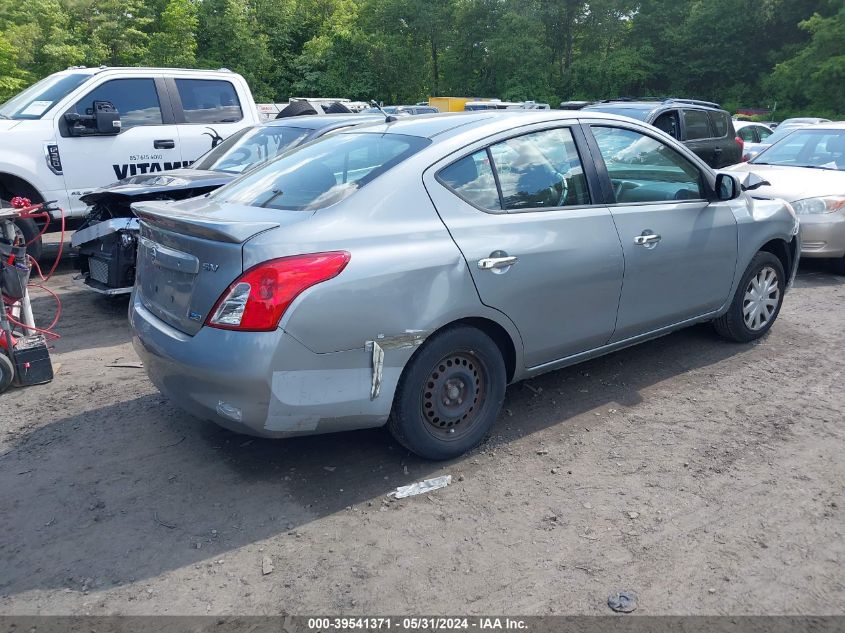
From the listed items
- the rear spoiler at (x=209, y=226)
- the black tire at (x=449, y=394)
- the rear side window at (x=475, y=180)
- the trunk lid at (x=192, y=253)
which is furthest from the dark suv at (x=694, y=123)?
the rear spoiler at (x=209, y=226)

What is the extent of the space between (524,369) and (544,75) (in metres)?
39.5

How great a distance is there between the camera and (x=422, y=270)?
358cm

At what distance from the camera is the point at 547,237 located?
409 centimetres

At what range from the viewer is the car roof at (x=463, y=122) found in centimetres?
409

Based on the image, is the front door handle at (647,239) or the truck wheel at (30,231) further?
the truck wheel at (30,231)

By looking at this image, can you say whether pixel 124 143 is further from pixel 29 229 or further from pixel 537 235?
pixel 537 235

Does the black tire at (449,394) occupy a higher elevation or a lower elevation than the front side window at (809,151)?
lower

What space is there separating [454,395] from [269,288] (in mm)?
1202

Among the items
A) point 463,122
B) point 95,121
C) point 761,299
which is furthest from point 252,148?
point 761,299

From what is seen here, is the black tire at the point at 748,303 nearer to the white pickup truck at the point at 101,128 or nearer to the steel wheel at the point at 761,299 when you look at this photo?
the steel wheel at the point at 761,299

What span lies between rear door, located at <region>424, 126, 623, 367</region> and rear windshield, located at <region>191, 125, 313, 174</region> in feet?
12.1

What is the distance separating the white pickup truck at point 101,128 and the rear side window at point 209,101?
0.04ft

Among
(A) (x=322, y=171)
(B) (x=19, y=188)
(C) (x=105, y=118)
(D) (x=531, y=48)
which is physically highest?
(D) (x=531, y=48)

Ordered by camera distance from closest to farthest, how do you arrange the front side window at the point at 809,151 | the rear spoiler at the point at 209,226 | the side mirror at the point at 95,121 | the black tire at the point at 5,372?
the rear spoiler at the point at 209,226, the black tire at the point at 5,372, the side mirror at the point at 95,121, the front side window at the point at 809,151
